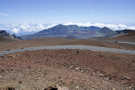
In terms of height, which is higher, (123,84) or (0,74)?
(0,74)

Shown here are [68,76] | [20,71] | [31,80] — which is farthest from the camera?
[20,71]

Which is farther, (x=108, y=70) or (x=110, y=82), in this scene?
(x=108, y=70)

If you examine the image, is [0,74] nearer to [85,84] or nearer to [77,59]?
[85,84]

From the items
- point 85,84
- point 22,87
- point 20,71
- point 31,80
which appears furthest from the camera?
point 20,71

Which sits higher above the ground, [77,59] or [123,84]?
[77,59]

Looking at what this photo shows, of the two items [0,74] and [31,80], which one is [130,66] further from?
[0,74]

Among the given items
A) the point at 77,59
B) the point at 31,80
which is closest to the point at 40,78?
the point at 31,80

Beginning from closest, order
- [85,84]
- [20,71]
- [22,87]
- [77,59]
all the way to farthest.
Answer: [22,87], [85,84], [20,71], [77,59]

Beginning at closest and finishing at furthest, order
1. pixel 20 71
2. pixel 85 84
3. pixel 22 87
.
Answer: pixel 22 87
pixel 85 84
pixel 20 71

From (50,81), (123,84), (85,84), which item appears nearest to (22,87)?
(50,81)
